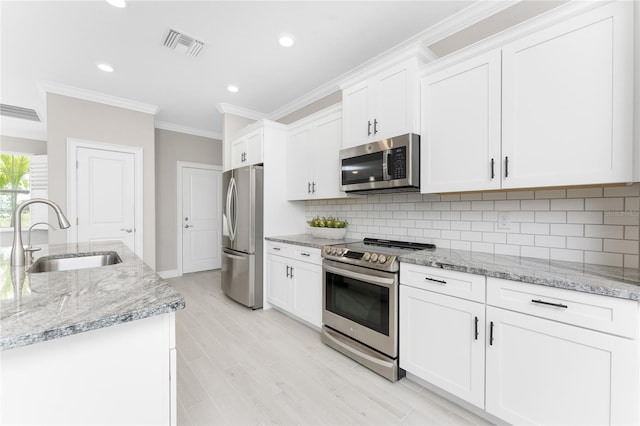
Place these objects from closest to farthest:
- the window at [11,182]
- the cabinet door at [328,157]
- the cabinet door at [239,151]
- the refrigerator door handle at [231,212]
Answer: the cabinet door at [328,157], the refrigerator door handle at [231,212], the cabinet door at [239,151], the window at [11,182]

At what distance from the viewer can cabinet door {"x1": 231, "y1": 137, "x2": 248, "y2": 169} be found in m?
3.88

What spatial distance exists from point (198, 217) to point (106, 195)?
1.65 metres

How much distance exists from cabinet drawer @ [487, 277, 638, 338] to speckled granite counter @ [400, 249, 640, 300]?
4cm

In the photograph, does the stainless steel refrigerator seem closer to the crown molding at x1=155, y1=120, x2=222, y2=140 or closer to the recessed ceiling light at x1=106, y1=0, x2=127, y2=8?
the recessed ceiling light at x1=106, y1=0, x2=127, y2=8

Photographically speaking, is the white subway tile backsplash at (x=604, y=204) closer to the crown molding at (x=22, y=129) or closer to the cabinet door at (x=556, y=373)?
the cabinet door at (x=556, y=373)

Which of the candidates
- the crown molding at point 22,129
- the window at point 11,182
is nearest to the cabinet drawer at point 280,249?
the crown molding at point 22,129

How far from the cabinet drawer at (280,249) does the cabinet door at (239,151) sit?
1290 millimetres

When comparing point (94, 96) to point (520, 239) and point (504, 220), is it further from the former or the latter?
point (520, 239)

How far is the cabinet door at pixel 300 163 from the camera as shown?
10.8 ft

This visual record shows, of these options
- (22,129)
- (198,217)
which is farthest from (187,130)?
(22,129)

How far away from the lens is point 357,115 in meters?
2.59

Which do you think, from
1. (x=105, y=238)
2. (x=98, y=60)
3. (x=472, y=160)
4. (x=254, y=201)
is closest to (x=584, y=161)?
(x=472, y=160)

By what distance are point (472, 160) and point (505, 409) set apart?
149 cm

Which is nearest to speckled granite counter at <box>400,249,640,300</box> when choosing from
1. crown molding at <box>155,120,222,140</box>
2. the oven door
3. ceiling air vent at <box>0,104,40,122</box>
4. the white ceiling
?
the oven door
